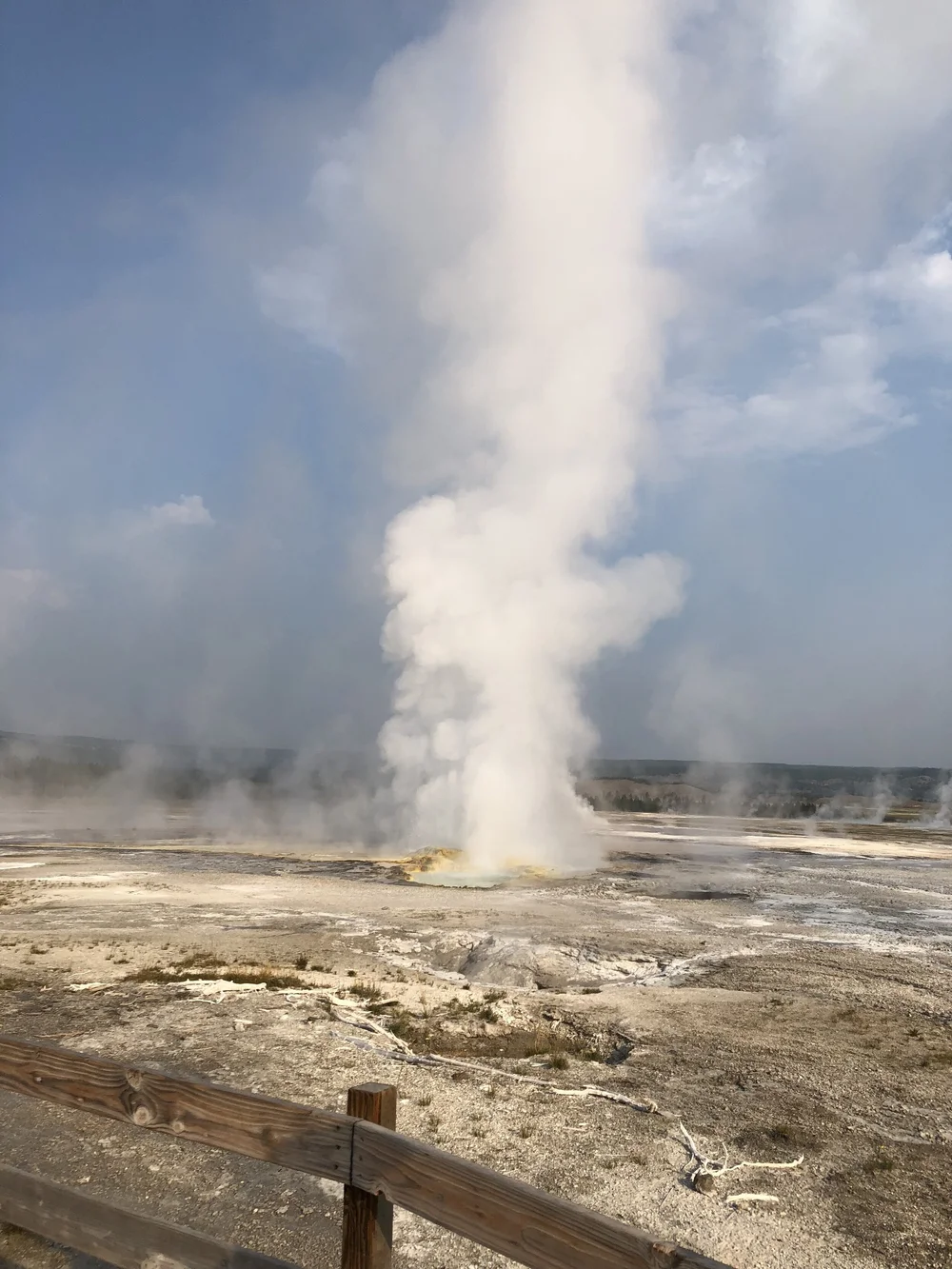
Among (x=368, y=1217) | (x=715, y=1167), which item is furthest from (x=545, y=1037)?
(x=368, y=1217)

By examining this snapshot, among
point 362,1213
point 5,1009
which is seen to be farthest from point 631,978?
point 362,1213

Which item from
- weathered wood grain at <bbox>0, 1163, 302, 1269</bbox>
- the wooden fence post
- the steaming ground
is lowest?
the steaming ground

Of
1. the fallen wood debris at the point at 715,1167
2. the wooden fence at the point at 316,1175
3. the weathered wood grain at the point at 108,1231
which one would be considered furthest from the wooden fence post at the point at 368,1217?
the fallen wood debris at the point at 715,1167

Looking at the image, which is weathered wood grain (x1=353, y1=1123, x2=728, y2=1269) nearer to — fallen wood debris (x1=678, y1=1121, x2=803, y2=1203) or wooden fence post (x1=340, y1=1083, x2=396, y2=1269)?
wooden fence post (x1=340, y1=1083, x2=396, y2=1269)

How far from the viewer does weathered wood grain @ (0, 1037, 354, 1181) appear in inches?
138

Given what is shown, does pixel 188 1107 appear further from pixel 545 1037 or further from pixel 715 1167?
pixel 545 1037

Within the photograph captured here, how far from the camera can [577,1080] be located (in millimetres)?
9594

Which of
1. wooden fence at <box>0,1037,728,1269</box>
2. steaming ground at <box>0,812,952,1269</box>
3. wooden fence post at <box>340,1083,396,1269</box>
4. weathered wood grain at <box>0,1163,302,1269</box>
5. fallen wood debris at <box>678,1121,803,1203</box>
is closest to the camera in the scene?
wooden fence at <box>0,1037,728,1269</box>

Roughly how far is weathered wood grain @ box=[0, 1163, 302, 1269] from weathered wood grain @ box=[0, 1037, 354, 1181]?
38cm

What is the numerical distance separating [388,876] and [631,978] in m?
18.5

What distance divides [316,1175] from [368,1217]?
0.34 metres

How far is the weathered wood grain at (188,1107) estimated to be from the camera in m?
3.51

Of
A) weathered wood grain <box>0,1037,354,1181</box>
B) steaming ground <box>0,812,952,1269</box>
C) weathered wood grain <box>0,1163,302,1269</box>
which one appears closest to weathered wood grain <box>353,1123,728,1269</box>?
weathered wood grain <box>0,1037,354,1181</box>

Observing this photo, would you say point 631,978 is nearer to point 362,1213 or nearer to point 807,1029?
point 807,1029
